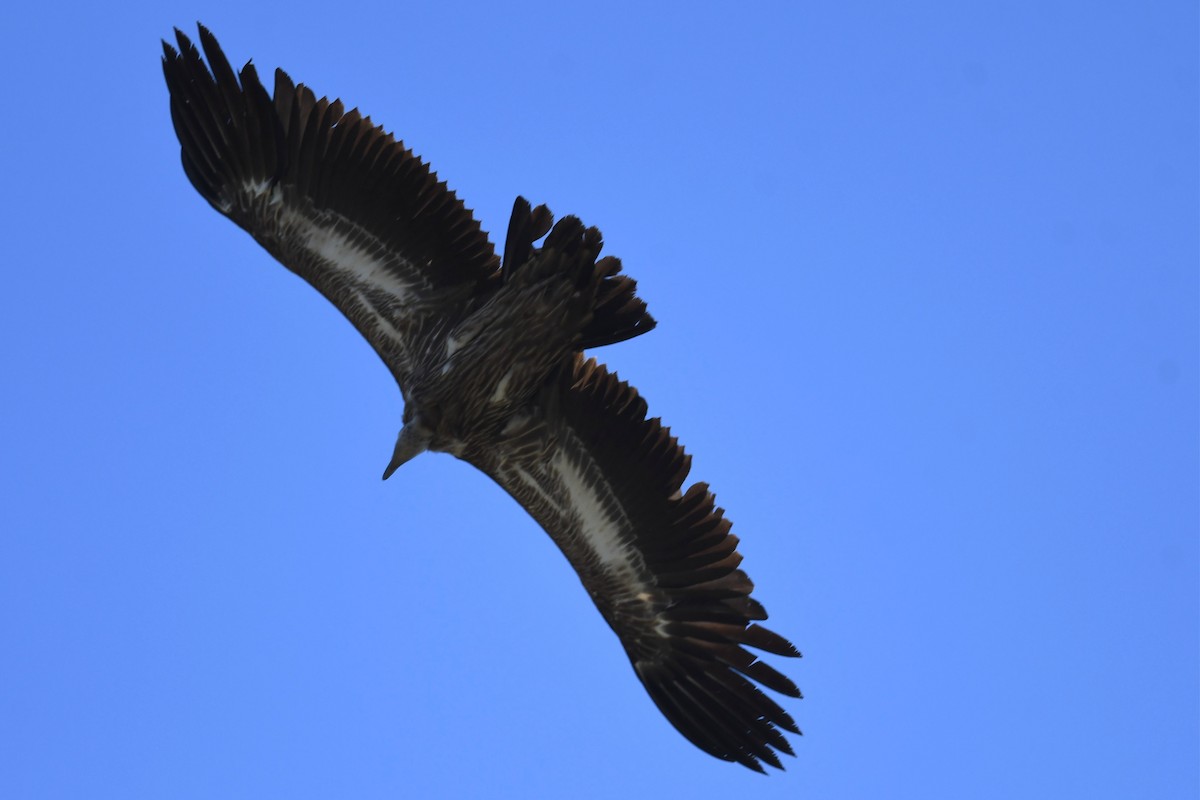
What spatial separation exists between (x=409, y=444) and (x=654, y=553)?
1849mm

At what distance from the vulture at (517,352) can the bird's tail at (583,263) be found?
1 centimetres

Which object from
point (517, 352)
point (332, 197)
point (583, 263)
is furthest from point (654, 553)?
point (332, 197)

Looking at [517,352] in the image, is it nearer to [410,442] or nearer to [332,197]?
[410,442]

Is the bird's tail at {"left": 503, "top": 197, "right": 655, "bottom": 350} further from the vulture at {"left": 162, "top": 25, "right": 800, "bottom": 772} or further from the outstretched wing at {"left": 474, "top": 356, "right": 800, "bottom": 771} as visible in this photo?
the outstretched wing at {"left": 474, "top": 356, "right": 800, "bottom": 771}

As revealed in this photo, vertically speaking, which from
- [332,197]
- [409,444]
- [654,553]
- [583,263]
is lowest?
[409,444]

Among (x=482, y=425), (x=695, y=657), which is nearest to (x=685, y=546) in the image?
(x=695, y=657)

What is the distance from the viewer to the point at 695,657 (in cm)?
1132

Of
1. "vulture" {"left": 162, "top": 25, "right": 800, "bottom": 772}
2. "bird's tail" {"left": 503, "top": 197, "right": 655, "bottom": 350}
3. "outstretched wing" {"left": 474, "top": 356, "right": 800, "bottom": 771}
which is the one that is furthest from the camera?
"outstretched wing" {"left": 474, "top": 356, "right": 800, "bottom": 771}

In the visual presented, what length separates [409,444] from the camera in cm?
1114

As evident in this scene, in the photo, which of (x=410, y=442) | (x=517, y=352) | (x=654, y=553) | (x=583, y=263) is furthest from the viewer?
(x=654, y=553)

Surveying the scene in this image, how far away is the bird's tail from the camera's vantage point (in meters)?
10.4

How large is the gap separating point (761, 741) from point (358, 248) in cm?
426

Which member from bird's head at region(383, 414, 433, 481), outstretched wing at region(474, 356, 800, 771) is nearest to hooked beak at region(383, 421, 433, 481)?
bird's head at region(383, 414, 433, 481)

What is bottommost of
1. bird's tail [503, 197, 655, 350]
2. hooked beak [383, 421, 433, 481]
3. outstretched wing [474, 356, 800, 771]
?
hooked beak [383, 421, 433, 481]
